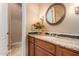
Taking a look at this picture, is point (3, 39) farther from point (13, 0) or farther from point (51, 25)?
point (51, 25)

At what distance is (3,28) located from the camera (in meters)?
1.30

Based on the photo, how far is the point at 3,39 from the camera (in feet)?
4.28

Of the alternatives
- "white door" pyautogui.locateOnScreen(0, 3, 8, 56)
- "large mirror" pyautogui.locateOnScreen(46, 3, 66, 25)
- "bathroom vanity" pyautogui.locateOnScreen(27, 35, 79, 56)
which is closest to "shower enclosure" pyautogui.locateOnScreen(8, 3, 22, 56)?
"white door" pyautogui.locateOnScreen(0, 3, 8, 56)

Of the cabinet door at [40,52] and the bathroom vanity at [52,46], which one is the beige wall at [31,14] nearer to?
the bathroom vanity at [52,46]

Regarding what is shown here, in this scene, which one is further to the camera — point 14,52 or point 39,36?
point 39,36

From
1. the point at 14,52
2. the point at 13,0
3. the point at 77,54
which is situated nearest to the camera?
the point at 77,54

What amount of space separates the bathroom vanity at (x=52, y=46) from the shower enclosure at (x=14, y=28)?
15cm

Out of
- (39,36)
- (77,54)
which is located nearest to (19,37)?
(39,36)

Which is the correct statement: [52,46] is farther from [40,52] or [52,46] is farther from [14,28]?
[14,28]

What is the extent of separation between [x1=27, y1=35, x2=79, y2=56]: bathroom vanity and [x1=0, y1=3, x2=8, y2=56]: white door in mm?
278

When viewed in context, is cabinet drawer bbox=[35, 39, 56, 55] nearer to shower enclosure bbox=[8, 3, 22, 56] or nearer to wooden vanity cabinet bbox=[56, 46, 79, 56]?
wooden vanity cabinet bbox=[56, 46, 79, 56]

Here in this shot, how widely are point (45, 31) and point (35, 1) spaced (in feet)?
1.23

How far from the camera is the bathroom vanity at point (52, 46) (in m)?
1.03

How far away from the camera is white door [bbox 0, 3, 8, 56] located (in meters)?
1.27
